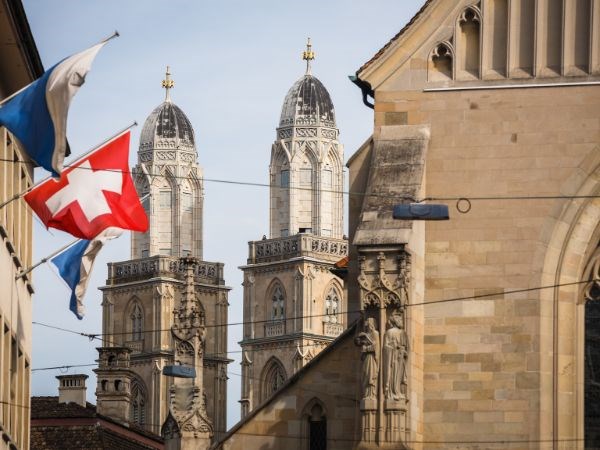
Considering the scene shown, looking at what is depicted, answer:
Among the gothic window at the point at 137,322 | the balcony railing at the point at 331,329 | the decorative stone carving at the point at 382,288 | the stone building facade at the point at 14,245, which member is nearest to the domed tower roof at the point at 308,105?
the balcony railing at the point at 331,329

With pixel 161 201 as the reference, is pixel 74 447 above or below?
below

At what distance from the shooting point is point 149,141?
597 feet

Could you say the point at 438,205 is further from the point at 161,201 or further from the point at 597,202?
the point at 161,201

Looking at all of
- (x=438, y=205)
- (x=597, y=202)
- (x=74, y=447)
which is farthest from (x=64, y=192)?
(x=74, y=447)

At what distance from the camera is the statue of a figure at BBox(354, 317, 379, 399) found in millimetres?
39094

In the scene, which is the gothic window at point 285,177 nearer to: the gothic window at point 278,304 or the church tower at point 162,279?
the church tower at point 162,279

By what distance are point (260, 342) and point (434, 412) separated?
135491 millimetres

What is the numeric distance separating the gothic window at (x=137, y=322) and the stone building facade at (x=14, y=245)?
423 ft

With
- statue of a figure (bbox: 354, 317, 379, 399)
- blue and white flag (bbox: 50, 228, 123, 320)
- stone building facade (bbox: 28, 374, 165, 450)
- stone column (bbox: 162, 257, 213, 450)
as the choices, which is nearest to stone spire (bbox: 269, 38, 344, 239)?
stone building facade (bbox: 28, 374, 165, 450)

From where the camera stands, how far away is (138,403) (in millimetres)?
172875

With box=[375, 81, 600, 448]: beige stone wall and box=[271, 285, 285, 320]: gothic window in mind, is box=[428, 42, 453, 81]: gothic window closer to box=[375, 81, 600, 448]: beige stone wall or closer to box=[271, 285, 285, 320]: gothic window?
box=[375, 81, 600, 448]: beige stone wall

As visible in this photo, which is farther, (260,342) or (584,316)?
(260,342)

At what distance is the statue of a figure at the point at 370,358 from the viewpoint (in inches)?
1539

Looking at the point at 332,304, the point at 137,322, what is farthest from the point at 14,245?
the point at 137,322
